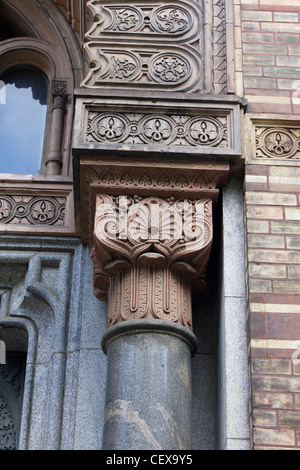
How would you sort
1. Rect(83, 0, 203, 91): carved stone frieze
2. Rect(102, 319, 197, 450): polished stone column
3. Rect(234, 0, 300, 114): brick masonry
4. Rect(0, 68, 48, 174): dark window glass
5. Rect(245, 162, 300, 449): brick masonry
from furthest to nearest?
Rect(0, 68, 48, 174): dark window glass → Rect(83, 0, 203, 91): carved stone frieze → Rect(234, 0, 300, 114): brick masonry → Rect(102, 319, 197, 450): polished stone column → Rect(245, 162, 300, 449): brick masonry

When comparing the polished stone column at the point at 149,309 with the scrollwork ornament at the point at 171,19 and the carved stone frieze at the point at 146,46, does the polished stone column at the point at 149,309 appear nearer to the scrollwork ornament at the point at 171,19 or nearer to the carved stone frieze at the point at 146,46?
the carved stone frieze at the point at 146,46

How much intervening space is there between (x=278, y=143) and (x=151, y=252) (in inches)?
45.9

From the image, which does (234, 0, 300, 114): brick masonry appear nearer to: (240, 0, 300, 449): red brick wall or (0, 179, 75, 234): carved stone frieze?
(240, 0, 300, 449): red brick wall

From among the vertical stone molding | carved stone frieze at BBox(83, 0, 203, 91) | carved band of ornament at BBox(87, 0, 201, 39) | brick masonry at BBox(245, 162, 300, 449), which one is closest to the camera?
brick masonry at BBox(245, 162, 300, 449)

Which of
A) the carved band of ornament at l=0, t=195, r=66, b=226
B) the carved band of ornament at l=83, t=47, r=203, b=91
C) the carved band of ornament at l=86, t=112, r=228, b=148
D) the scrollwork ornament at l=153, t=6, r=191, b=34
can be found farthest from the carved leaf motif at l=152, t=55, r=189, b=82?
the carved band of ornament at l=0, t=195, r=66, b=226

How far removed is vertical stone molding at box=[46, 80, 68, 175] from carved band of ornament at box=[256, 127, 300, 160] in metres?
1.95

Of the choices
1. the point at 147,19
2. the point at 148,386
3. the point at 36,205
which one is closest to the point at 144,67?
the point at 147,19

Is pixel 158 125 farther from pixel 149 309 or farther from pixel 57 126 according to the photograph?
pixel 57 126

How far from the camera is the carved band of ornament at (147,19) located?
5.91 metres

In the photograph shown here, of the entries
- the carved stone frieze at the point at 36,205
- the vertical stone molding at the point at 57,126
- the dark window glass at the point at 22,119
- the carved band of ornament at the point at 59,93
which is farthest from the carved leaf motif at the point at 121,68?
the dark window glass at the point at 22,119

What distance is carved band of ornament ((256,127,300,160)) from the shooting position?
5371mm
